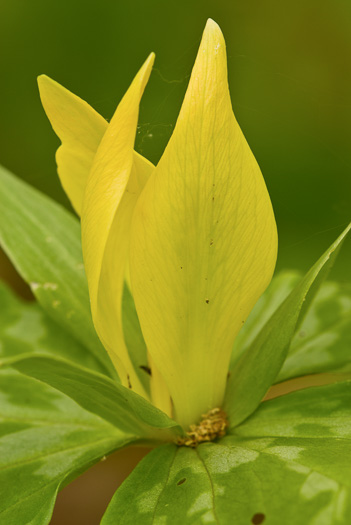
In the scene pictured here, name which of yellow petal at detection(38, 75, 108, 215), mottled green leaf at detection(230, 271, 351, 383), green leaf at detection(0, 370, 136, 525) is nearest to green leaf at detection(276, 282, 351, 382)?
mottled green leaf at detection(230, 271, 351, 383)

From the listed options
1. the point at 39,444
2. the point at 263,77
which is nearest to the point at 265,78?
the point at 263,77

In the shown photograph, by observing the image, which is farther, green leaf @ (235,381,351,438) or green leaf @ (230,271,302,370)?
green leaf @ (230,271,302,370)

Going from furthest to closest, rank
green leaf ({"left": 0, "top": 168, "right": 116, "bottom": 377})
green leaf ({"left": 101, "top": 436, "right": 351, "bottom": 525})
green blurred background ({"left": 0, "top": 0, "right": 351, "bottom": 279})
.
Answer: green leaf ({"left": 0, "top": 168, "right": 116, "bottom": 377}) < green blurred background ({"left": 0, "top": 0, "right": 351, "bottom": 279}) < green leaf ({"left": 101, "top": 436, "right": 351, "bottom": 525})

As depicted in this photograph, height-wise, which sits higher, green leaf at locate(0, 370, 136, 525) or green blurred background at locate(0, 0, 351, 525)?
green blurred background at locate(0, 0, 351, 525)

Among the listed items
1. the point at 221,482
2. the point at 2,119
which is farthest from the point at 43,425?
the point at 2,119

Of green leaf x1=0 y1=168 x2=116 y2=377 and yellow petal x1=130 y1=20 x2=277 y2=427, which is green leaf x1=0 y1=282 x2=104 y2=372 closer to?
green leaf x1=0 y1=168 x2=116 y2=377

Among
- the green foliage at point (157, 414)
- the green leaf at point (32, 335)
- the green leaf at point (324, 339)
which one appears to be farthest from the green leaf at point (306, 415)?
the green leaf at point (32, 335)

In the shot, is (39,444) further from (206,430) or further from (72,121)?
(72,121)

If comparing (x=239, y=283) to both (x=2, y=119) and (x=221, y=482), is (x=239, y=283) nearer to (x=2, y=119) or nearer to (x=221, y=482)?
(x=221, y=482)
